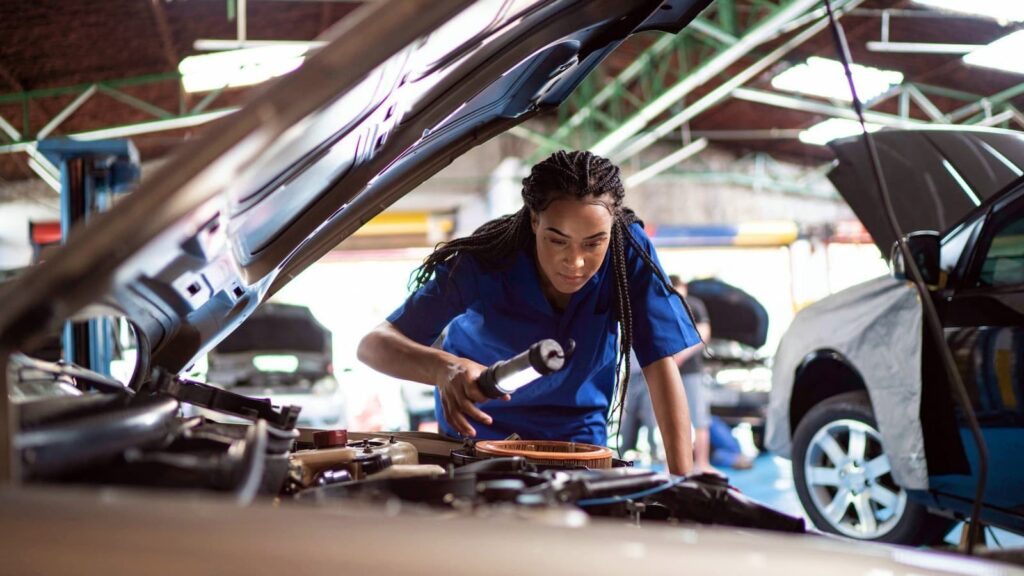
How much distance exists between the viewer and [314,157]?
1.21 m

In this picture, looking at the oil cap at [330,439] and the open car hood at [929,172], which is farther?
the open car hood at [929,172]

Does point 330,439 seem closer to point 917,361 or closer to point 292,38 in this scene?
point 917,361

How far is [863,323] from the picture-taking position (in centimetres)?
324

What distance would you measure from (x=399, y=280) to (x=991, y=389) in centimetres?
1005

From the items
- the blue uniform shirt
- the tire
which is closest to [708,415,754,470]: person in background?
the tire

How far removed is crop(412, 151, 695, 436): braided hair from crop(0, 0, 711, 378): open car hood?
17 centimetres

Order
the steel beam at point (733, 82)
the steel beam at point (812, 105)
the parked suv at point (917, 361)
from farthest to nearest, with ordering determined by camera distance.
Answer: the steel beam at point (812, 105), the steel beam at point (733, 82), the parked suv at point (917, 361)

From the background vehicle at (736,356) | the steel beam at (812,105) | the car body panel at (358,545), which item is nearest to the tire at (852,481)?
the car body panel at (358,545)

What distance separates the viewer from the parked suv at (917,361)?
2.56 m

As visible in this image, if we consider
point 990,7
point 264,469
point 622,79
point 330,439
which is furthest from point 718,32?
point 264,469

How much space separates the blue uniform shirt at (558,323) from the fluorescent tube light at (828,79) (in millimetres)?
8308

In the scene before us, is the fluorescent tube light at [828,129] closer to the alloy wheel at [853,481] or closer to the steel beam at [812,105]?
the steel beam at [812,105]

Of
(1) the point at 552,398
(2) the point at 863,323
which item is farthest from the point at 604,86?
(1) the point at 552,398

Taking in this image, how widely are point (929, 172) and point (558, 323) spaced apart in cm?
219
